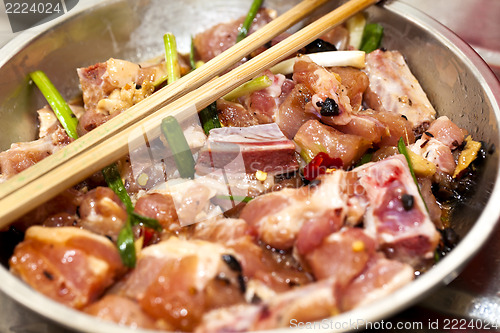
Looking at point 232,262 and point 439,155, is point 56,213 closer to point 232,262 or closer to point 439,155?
point 232,262

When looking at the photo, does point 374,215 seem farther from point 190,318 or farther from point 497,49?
point 497,49

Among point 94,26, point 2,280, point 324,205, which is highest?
point 94,26

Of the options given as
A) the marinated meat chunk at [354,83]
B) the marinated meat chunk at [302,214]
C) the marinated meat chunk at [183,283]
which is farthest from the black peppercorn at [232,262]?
the marinated meat chunk at [354,83]

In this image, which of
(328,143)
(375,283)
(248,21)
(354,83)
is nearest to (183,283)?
(375,283)

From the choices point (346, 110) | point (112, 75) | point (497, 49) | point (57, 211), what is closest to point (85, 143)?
point (57, 211)

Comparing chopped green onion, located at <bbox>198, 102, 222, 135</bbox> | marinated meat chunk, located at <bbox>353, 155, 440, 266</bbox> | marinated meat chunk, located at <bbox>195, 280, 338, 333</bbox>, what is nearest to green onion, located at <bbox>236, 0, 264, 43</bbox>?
chopped green onion, located at <bbox>198, 102, 222, 135</bbox>

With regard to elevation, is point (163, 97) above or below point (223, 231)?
above

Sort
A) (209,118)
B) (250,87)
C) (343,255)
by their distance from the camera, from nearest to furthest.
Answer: (343,255)
(209,118)
(250,87)
